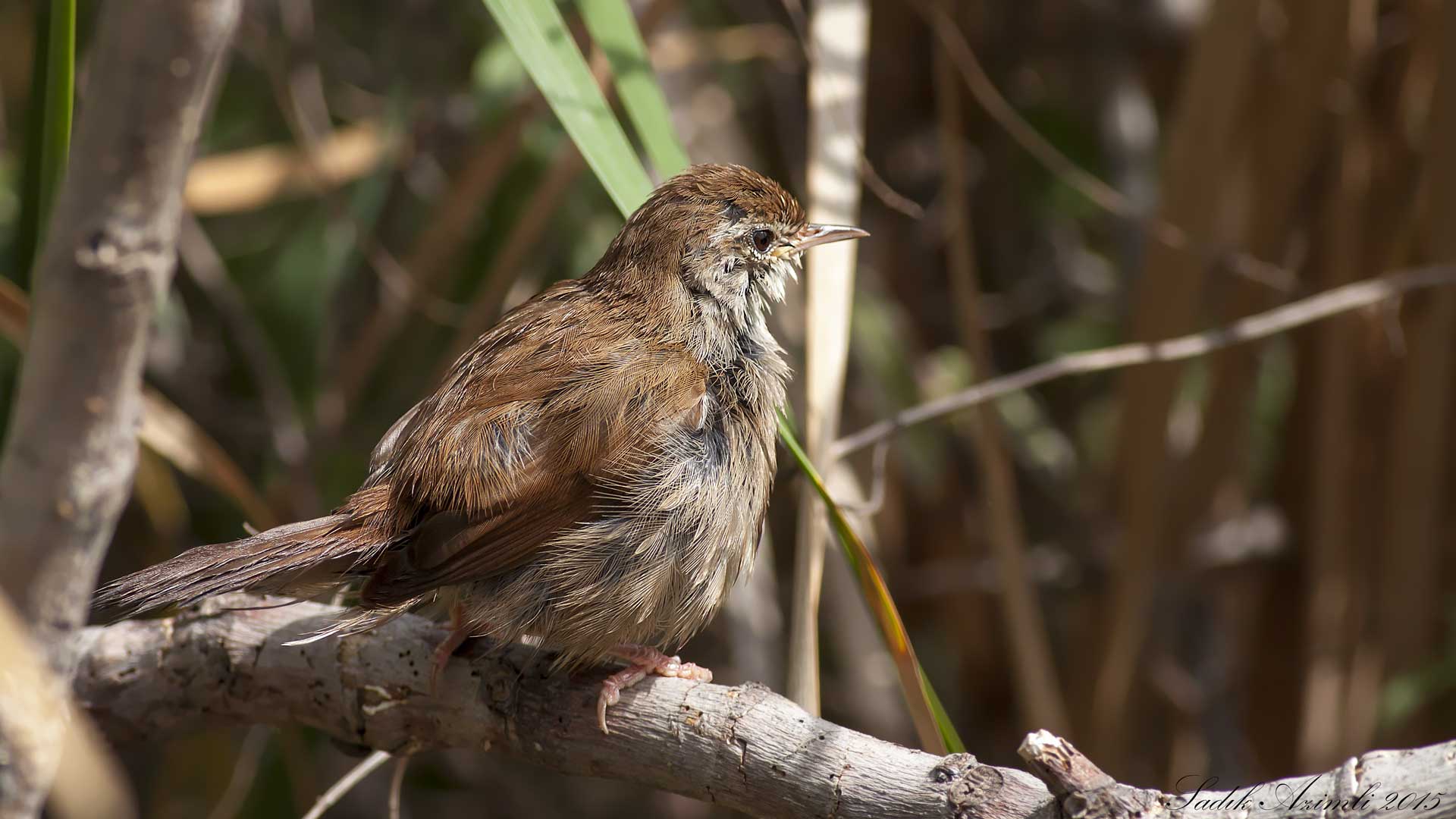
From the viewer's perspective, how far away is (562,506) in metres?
2.56

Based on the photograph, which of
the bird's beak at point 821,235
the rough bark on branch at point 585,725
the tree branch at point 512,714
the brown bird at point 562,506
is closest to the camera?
the rough bark on branch at point 585,725

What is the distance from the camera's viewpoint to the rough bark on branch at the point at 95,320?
998mm

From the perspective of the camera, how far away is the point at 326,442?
14.4 ft

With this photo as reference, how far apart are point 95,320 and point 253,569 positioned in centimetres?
136

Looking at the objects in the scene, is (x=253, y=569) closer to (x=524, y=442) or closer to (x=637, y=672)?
(x=524, y=442)

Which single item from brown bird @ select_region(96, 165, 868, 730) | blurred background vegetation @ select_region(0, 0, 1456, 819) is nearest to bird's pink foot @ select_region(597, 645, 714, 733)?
brown bird @ select_region(96, 165, 868, 730)

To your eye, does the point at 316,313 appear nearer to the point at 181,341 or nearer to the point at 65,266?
the point at 181,341

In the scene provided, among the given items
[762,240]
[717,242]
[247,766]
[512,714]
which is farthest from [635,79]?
[247,766]

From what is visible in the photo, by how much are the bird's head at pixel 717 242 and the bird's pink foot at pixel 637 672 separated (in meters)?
0.85

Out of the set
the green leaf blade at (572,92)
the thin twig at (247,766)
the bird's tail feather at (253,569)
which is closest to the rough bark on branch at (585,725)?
the bird's tail feather at (253,569)

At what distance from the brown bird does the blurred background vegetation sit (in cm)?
31

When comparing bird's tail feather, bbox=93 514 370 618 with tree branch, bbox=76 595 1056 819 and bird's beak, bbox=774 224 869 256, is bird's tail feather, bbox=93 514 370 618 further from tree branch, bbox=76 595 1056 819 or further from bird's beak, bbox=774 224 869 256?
bird's beak, bbox=774 224 869 256

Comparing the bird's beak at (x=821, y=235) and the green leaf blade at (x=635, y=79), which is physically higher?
the bird's beak at (x=821, y=235)

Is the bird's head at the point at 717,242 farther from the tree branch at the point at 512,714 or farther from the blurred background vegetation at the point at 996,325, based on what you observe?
the tree branch at the point at 512,714
